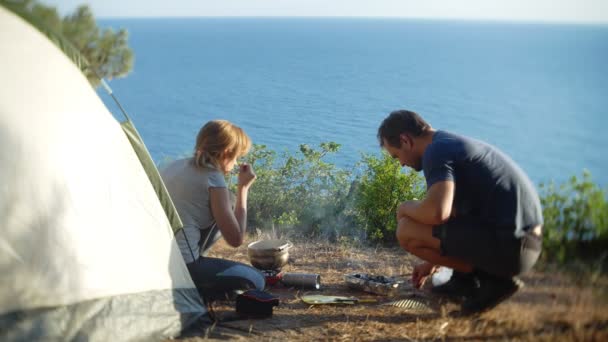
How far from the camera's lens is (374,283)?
14.0 ft

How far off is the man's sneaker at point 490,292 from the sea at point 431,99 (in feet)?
3.02

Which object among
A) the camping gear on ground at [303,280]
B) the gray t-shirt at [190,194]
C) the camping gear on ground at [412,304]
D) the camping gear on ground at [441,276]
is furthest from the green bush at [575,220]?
the gray t-shirt at [190,194]

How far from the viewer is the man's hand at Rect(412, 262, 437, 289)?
Answer: 3922 mm

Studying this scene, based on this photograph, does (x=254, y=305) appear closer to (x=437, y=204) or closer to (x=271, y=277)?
(x=271, y=277)

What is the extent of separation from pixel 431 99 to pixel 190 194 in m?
8.50

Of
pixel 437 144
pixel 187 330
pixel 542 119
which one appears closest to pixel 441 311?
pixel 437 144

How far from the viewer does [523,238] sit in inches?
131

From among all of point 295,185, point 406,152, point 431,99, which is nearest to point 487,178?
point 406,152

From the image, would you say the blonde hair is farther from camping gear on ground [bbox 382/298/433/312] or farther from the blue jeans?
camping gear on ground [bbox 382/298/433/312]

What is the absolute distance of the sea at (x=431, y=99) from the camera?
305 inches

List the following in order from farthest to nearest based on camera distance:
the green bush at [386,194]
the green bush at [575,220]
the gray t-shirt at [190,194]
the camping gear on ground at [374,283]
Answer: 1. the green bush at [386,194]
2. the camping gear on ground at [374,283]
3. the gray t-shirt at [190,194]
4. the green bush at [575,220]

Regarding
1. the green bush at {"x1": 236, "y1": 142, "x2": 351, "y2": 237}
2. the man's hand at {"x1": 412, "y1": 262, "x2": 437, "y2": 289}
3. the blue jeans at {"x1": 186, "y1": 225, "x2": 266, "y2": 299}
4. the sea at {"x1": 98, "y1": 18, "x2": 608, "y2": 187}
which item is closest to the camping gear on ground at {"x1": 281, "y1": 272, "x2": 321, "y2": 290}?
the blue jeans at {"x1": 186, "y1": 225, "x2": 266, "y2": 299}

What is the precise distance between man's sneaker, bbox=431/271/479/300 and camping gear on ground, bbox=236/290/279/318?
1119 millimetres

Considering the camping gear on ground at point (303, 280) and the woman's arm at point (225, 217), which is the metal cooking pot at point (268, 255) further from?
the woman's arm at point (225, 217)
